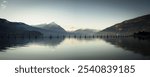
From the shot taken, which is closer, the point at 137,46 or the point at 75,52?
the point at 75,52

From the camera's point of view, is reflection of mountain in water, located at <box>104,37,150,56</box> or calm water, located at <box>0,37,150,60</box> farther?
reflection of mountain in water, located at <box>104,37,150,56</box>

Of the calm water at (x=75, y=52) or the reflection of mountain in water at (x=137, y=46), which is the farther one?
the reflection of mountain in water at (x=137, y=46)

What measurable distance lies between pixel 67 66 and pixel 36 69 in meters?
1.58

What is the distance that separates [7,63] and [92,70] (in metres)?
4.80

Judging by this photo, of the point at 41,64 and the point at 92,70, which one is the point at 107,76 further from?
the point at 41,64

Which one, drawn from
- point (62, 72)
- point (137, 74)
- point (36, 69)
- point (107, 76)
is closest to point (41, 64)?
point (36, 69)

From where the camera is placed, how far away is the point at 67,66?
12.4 meters

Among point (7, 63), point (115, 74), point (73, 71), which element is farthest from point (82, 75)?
point (7, 63)

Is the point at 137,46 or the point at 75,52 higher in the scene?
the point at 137,46

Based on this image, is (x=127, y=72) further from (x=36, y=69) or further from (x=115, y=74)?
(x=36, y=69)

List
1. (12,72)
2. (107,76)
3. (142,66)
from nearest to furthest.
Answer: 1. (107,76)
2. (12,72)
3. (142,66)

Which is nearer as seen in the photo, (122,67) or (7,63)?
(122,67)

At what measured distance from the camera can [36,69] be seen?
38.6 ft

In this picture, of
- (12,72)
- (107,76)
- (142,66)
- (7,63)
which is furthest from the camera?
(7,63)
